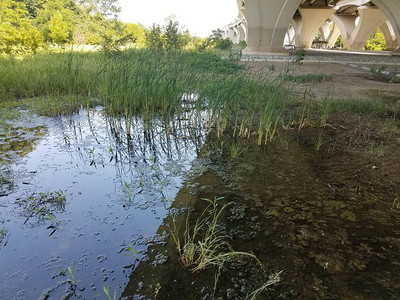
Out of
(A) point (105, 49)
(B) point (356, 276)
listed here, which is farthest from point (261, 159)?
(A) point (105, 49)

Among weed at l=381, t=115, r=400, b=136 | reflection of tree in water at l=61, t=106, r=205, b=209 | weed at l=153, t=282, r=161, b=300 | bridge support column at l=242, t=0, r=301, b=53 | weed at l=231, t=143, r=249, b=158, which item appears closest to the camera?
weed at l=153, t=282, r=161, b=300

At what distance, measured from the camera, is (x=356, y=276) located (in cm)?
156

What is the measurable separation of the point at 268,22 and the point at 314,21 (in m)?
18.3

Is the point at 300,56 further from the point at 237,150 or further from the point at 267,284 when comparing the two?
the point at 267,284

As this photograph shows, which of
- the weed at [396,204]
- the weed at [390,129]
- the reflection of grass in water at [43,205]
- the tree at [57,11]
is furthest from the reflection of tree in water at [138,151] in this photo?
the tree at [57,11]

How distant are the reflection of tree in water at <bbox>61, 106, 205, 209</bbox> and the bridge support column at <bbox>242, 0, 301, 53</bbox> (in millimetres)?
15201

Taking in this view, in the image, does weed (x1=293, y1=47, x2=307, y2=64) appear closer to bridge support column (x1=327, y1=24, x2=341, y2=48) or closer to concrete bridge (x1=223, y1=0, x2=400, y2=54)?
concrete bridge (x1=223, y1=0, x2=400, y2=54)

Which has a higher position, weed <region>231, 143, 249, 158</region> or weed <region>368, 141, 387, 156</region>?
weed <region>368, 141, 387, 156</region>

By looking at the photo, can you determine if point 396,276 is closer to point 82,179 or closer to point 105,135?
point 82,179

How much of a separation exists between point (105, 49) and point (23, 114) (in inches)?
150

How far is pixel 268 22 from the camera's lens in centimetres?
1738

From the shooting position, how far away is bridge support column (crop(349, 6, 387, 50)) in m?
27.6

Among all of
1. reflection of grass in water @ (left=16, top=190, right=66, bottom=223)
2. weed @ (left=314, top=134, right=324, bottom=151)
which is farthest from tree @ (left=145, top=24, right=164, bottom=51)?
reflection of grass in water @ (left=16, top=190, right=66, bottom=223)

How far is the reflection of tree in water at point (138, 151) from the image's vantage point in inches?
96.7
